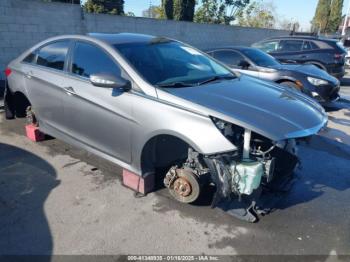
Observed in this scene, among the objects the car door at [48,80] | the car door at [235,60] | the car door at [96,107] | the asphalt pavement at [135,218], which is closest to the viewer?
the asphalt pavement at [135,218]

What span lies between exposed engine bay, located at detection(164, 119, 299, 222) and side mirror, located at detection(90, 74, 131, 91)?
917mm

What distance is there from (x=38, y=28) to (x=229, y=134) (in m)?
8.43

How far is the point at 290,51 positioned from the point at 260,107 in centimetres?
817

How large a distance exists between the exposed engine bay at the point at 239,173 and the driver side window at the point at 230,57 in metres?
4.23

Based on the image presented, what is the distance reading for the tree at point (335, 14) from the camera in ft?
143

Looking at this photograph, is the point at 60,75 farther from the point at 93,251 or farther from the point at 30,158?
the point at 93,251

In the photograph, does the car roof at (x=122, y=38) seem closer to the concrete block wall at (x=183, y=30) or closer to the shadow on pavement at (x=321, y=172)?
the shadow on pavement at (x=321, y=172)

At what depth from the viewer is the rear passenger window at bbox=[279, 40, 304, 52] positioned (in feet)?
32.9

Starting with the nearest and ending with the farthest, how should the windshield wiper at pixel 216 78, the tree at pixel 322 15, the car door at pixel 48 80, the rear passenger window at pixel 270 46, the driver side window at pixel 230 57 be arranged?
the windshield wiper at pixel 216 78 < the car door at pixel 48 80 < the driver side window at pixel 230 57 < the rear passenger window at pixel 270 46 < the tree at pixel 322 15

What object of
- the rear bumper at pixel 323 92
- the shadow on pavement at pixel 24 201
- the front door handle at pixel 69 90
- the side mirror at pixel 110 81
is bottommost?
the shadow on pavement at pixel 24 201

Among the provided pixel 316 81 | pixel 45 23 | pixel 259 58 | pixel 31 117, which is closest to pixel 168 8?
pixel 45 23

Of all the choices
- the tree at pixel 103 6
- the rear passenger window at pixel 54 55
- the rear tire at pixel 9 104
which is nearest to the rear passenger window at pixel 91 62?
the rear passenger window at pixel 54 55

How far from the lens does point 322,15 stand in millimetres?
42781

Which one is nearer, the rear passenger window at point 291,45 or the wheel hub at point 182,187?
the wheel hub at point 182,187
